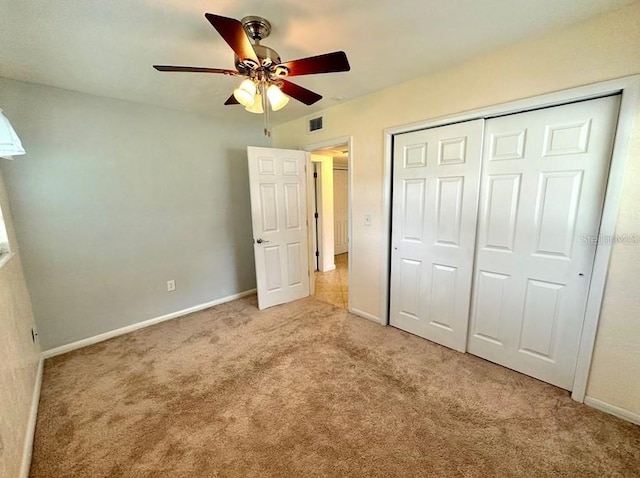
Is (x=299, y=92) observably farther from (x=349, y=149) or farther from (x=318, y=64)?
(x=349, y=149)

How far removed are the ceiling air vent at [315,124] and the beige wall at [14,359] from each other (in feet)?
8.70

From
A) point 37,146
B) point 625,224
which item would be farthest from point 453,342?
point 37,146

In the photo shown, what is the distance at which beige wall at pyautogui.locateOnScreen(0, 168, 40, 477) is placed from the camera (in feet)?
3.98

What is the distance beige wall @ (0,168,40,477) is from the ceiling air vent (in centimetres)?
265

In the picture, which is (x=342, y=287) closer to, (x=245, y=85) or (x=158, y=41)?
(x=245, y=85)

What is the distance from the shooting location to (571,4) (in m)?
1.38

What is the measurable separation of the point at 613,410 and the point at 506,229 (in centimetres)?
127

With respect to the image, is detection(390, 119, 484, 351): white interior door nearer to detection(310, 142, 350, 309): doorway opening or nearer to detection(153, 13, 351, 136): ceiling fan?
detection(153, 13, 351, 136): ceiling fan

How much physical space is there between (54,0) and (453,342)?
341 cm

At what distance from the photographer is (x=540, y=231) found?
1.84 m

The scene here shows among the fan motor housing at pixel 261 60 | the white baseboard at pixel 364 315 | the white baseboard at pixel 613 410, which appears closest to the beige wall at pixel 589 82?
the white baseboard at pixel 613 410

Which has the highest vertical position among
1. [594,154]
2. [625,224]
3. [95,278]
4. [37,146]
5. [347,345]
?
[37,146]

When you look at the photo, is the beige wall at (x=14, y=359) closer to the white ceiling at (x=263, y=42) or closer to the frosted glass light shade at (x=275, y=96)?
the white ceiling at (x=263, y=42)

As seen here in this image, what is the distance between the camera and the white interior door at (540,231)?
1.64 meters
